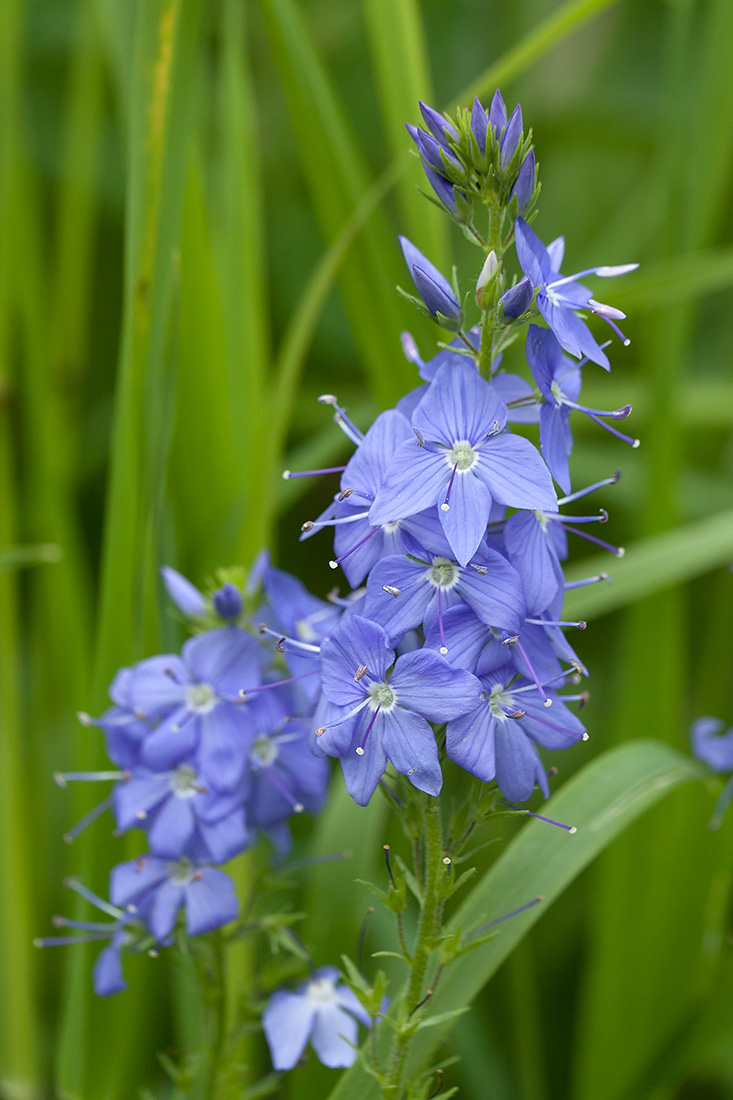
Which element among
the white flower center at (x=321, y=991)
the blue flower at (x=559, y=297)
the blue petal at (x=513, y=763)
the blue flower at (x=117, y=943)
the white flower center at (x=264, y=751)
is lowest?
the white flower center at (x=321, y=991)

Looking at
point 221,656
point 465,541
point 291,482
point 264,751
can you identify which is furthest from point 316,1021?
point 291,482

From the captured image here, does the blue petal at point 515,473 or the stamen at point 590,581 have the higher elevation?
the blue petal at point 515,473

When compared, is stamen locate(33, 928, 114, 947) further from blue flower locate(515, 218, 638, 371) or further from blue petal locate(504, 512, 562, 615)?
blue flower locate(515, 218, 638, 371)

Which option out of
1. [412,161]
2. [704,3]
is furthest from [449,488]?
[704,3]

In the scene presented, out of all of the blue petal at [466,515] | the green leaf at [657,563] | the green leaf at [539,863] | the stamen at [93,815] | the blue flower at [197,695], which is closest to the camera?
the blue petal at [466,515]

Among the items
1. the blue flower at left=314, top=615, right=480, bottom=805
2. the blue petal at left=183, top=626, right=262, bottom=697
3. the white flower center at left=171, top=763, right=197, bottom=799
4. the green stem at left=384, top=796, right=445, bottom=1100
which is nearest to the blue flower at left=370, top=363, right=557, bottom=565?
the blue flower at left=314, top=615, right=480, bottom=805

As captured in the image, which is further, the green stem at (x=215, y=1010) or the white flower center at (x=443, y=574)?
the green stem at (x=215, y=1010)

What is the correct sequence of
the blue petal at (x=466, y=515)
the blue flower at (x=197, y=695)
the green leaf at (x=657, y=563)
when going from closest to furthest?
the blue petal at (x=466, y=515), the blue flower at (x=197, y=695), the green leaf at (x=657, y=563)

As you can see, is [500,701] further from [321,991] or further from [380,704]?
[321,991]

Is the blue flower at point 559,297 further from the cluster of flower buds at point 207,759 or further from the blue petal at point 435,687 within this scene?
the cluster of flower buds at point 207,759

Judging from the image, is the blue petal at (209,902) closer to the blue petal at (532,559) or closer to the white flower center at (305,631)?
the white flower center at (305,631)

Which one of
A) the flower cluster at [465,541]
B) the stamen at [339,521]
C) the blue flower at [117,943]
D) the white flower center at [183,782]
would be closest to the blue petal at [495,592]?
the flower cluster at [465,541]
